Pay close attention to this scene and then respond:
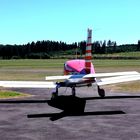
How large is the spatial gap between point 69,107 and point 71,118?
437cm

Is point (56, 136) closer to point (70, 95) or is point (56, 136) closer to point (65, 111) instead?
point (65, 111)

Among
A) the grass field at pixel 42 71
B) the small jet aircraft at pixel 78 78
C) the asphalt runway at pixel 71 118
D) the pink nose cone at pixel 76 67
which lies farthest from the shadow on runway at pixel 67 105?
the grass field at pixel 42 71

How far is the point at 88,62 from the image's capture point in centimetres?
3127

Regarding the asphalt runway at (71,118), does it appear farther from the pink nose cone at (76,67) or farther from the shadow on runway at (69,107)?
the pink nose cone at (76,67)

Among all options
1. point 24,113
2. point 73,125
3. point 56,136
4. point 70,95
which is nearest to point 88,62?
point 70,95

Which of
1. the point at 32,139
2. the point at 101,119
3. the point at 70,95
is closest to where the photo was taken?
the point at 32,139

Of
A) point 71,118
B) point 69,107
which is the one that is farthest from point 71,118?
point 69,107

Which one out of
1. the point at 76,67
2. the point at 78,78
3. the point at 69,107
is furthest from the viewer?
the point at 76,67

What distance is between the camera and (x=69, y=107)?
Result: 27.7 metres

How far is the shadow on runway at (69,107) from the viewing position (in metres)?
24.5

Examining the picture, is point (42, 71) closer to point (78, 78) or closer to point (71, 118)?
point (78, 78)

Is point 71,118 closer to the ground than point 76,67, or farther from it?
closer to the ground

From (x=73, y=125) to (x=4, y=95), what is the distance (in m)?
15.2

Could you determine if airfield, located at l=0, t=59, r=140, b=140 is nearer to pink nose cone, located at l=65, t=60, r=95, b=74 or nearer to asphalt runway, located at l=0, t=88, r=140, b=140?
asphalt runway, located at l=0, t=88, r=140, b=140
